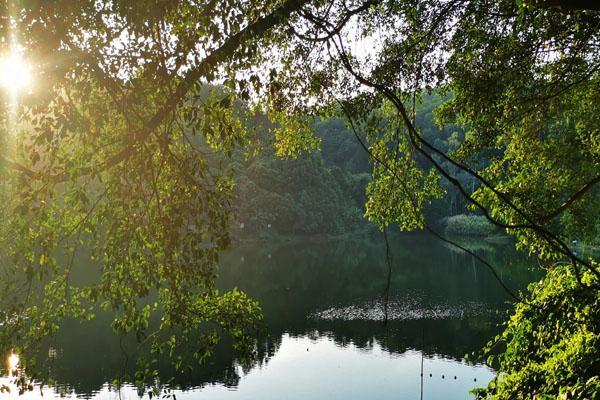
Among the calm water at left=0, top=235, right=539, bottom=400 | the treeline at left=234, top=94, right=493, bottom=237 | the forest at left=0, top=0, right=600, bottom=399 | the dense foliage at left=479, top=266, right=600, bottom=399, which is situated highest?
the treeline at left=234, top=94, right=493, bottom=237

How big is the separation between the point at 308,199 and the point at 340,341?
50.4 metres

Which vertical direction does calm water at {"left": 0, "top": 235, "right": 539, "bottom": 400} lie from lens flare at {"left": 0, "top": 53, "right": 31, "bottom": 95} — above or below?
below

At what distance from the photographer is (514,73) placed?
884 centimetres

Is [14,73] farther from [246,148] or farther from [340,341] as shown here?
[340,341]

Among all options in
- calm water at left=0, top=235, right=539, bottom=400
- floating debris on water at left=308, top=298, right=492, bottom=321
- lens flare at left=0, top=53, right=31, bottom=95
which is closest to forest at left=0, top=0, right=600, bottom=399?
lens flare at left=0, top=53, right=31, bottom=95

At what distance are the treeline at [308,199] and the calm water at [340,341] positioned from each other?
20.7m

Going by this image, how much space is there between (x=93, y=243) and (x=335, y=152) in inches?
4303

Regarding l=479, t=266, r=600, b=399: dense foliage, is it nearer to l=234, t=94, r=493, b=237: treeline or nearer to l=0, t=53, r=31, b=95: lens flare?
l=0, t=53, r=31, b=95: lens flare

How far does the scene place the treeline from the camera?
243 feet

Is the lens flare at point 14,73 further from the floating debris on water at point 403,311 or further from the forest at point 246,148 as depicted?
the floating debris on water at point 403,311

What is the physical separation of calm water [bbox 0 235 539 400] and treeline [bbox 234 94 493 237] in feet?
67.8

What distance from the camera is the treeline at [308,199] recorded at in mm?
74188

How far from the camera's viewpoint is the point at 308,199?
262 feet

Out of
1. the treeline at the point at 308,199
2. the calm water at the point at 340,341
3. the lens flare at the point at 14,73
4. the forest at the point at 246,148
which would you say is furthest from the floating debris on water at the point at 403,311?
the lens flare at the point at 14,73
